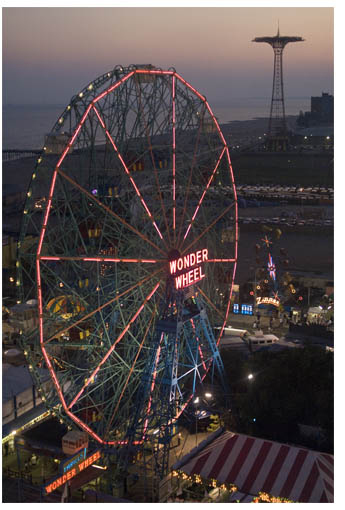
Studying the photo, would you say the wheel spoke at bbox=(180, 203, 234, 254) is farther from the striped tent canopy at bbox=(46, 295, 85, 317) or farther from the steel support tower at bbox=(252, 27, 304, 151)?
the steel support tower at bbox=(252, 27, 304, 151)

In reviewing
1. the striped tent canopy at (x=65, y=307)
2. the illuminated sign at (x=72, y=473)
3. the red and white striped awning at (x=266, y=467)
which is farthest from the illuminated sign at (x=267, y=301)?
the illuminated sign at (x=72, y=473)

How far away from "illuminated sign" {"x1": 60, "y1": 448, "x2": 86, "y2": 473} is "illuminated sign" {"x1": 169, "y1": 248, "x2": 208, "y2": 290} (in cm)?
631

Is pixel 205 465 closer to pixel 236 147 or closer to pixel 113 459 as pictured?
pixel 113 459

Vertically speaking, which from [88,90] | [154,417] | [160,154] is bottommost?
[154,417]

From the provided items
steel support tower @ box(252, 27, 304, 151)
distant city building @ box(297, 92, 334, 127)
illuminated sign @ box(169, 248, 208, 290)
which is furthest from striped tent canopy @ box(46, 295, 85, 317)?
distant city building @ box(297, 92, 334, 127)

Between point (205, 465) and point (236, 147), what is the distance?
398 ft

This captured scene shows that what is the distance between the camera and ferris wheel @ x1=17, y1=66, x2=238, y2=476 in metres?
24.2

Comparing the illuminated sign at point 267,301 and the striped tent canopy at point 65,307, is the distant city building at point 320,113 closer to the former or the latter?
the illuminated sign at point 267,301

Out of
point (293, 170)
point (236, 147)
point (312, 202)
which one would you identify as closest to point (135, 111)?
point (312, 202)

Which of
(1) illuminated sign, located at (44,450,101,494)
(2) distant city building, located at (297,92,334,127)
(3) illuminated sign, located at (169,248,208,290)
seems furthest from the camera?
(2) distant city building, located at (297,92,334,127)

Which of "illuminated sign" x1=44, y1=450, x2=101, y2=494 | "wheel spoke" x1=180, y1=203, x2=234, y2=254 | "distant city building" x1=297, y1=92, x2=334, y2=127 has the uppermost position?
"distant city building" x1=297, y1=92, x2=334, y2=127

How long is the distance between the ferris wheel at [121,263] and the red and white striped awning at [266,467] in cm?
246

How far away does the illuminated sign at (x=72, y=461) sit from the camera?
74.7ft

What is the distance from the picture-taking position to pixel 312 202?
8562 cm
